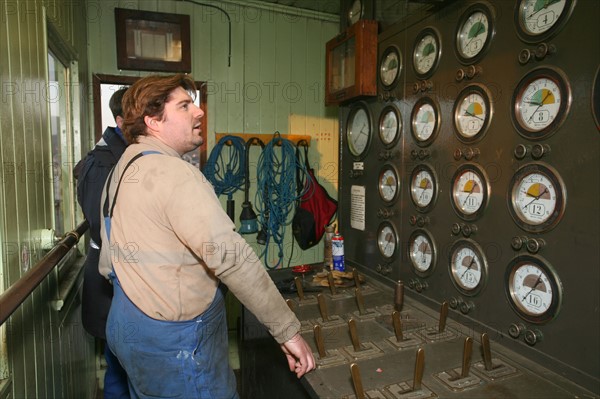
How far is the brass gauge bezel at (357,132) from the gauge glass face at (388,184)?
23 cm

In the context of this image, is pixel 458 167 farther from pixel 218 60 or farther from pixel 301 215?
pixel 218 60

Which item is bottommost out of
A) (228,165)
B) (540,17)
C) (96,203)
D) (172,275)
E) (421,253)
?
(421,253)

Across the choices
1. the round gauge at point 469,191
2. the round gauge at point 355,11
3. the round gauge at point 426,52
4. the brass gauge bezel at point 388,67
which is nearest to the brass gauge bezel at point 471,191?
the round gauge at point 469,191

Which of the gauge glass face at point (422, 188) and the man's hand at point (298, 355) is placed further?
the gauge glass face at point (422, 188)

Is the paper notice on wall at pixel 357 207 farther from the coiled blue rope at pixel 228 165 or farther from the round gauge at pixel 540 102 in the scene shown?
the round gauge at pixel 540 102

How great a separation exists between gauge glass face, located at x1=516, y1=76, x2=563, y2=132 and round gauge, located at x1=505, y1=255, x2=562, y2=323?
467 millimetres

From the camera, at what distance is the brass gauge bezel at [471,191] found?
157 centimetres

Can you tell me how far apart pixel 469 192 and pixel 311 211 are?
63.5 inches

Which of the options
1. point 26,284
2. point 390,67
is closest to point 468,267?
point 390,67

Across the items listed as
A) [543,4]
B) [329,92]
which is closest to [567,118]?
[543,4]

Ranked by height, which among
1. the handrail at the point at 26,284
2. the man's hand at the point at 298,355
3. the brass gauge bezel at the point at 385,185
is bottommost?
the man's hand at the point at 298,355

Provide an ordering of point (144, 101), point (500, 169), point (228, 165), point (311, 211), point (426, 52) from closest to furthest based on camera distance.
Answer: point (144, 101)
point (500, 169)
point (426, 52)
point (228, 165)
point (311, 211)

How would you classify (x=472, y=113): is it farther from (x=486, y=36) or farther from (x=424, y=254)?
(x=424, y=254)

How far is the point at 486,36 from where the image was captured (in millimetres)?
1559
